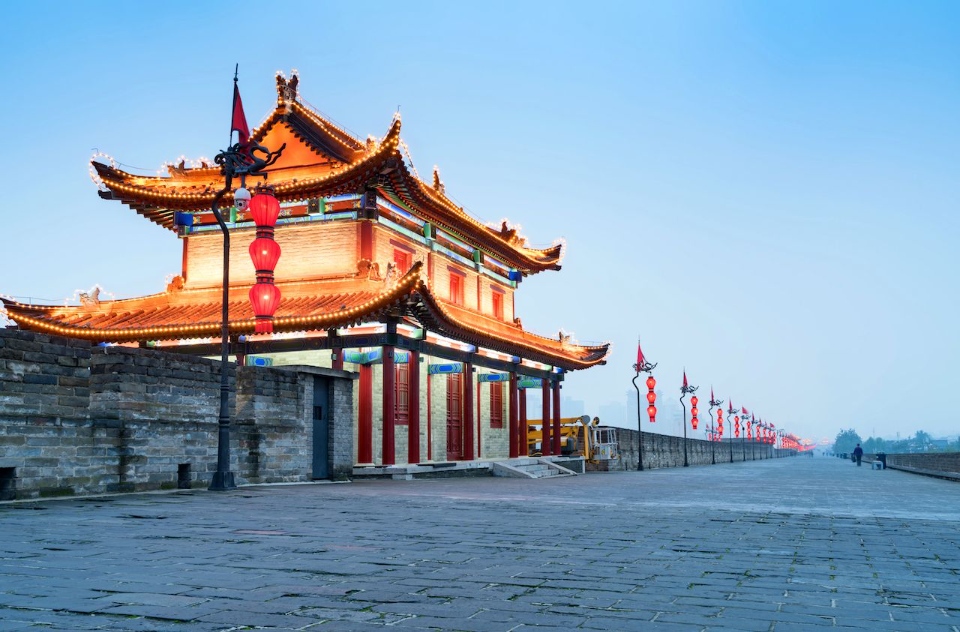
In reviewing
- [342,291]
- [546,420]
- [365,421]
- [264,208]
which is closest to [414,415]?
[365,421]

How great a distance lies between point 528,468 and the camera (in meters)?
30.0

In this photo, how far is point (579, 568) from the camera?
245 inches

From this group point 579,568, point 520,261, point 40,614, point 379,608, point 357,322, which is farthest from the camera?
point 520,261

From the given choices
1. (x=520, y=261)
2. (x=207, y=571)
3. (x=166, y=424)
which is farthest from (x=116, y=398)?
(x=520, y=261)

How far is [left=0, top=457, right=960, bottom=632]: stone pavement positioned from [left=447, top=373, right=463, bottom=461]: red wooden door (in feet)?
62.3

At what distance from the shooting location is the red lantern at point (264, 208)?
20172 millimetres

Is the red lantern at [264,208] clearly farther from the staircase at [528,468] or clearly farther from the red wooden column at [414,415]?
the staircase at [528,468]

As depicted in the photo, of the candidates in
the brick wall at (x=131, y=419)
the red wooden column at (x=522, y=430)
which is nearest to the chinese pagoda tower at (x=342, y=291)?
the red wooden column at (x=522, y=430)

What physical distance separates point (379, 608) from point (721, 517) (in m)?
7.43

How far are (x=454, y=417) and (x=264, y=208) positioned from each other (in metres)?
13.0

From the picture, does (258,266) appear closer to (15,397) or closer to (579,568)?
(15,397)

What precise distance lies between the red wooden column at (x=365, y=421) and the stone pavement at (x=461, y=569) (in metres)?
13.0

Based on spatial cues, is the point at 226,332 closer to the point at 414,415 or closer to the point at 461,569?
the point at 414,415

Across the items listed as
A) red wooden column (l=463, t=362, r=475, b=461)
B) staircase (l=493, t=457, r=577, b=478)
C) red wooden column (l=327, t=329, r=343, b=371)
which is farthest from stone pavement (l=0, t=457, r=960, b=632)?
red wooden column (l=463, t=362, r=475, b=461)
